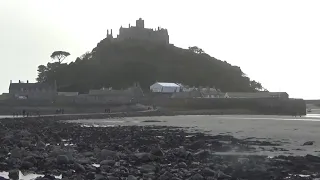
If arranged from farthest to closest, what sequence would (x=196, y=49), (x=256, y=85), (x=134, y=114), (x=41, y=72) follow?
(x=196, y=49) < (x=256, y=85) < (x=41, y=72) < (x=134, y=114)

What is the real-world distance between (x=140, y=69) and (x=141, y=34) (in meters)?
19.8

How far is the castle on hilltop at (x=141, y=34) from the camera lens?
140625 mm

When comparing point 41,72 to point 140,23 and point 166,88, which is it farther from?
point 166,88

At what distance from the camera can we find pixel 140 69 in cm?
12456

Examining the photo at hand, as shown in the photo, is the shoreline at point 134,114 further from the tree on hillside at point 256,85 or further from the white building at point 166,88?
the tree on hillside at point 256,85

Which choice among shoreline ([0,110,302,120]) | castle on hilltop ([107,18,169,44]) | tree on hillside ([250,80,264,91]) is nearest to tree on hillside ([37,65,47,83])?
castle on hilltop ([107,18,169,44])

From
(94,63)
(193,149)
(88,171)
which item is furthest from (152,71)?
(88,171)

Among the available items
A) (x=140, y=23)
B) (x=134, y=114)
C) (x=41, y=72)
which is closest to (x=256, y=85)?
(x=140, y=23)

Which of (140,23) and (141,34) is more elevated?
(140,23)

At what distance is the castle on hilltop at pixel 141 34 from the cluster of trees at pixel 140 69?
15.3ft

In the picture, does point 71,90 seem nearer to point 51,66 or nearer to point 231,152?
point 51,66

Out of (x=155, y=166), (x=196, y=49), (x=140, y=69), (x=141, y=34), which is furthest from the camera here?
(x=196, y=49)

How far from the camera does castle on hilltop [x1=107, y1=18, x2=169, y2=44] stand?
140625 millimetres

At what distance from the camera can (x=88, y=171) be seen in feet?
48.1
